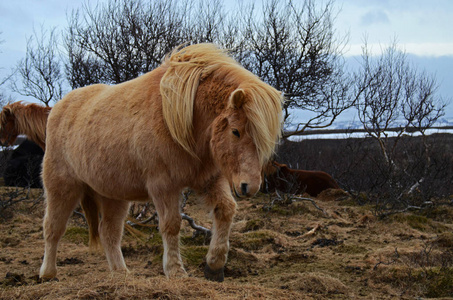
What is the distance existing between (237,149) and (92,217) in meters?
2.47

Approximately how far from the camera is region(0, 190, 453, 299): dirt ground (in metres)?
3.05

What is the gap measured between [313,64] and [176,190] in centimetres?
920

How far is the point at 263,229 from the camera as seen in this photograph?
6.37m

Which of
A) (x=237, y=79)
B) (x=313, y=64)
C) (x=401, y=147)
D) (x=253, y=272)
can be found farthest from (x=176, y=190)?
(x=401, y=147)

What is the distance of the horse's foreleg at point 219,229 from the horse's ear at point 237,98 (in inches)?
32.5

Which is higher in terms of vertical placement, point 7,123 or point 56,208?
point 7,123

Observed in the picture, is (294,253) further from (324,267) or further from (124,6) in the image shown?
(124,6)

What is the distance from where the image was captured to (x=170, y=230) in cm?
355

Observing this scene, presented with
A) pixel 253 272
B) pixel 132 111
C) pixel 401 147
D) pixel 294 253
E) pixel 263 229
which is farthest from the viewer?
pixel 401 147

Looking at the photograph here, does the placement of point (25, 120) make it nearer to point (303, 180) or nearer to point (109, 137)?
point (109, 137)

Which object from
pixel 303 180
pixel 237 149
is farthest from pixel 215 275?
pixel 303 180

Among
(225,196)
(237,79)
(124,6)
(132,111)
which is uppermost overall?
(124,6)

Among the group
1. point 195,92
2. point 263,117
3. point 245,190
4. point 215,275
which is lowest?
point 215,275

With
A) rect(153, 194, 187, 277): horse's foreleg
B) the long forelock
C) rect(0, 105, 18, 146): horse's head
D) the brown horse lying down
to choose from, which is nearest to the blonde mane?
the long forelock
